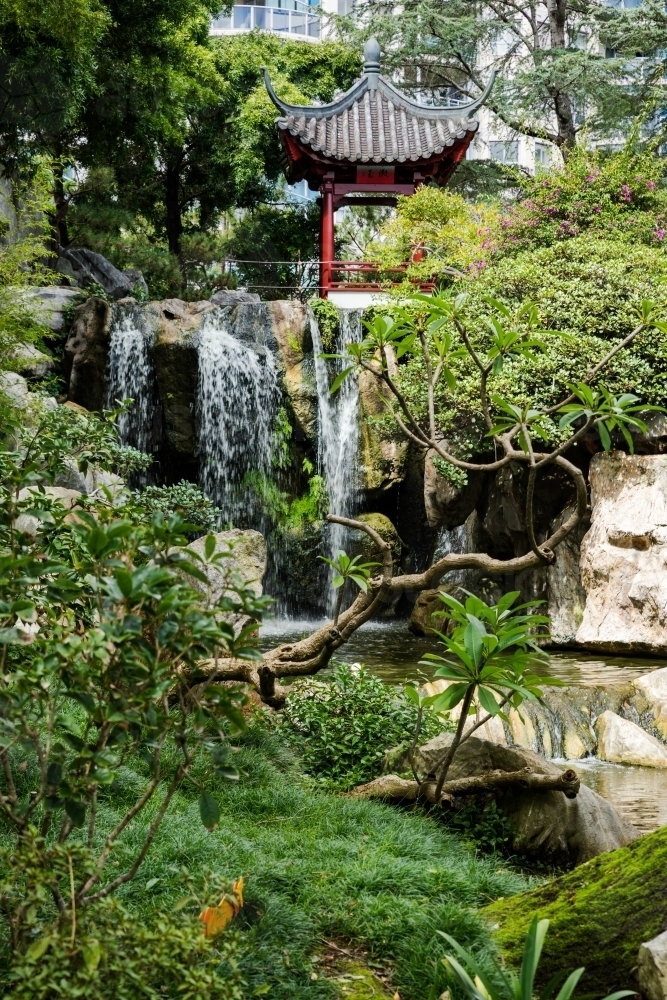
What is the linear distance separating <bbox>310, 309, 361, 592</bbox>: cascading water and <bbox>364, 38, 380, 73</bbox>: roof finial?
8944 mm

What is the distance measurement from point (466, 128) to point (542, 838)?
53.3 feet

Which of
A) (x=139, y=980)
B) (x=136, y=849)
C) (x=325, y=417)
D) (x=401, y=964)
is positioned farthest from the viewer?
(x=325, y=417)

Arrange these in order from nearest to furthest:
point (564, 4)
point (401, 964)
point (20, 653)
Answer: point (20, 653) < point (401, 964) < point (564, 4)

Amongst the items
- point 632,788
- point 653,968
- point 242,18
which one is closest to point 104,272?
point 242,18

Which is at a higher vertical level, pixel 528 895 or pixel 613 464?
pixel 613 464

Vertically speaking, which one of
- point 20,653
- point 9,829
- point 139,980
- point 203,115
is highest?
point 203,115

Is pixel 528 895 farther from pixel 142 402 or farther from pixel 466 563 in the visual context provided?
pixel 142 402

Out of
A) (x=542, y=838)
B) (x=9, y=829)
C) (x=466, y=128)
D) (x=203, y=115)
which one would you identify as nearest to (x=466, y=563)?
(x=542, y=838)

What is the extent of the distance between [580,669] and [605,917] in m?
7.63

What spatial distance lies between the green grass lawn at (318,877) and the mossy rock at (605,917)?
30 cm

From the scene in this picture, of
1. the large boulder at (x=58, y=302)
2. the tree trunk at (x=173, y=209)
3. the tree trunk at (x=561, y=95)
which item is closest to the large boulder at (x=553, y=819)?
the large boulder at (x=58, y=302)

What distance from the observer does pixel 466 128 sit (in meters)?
18.8

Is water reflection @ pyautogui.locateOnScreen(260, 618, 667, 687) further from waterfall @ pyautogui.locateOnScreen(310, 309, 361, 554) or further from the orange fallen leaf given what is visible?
the orange fallen leaf

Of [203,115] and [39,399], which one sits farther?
[203,115]
